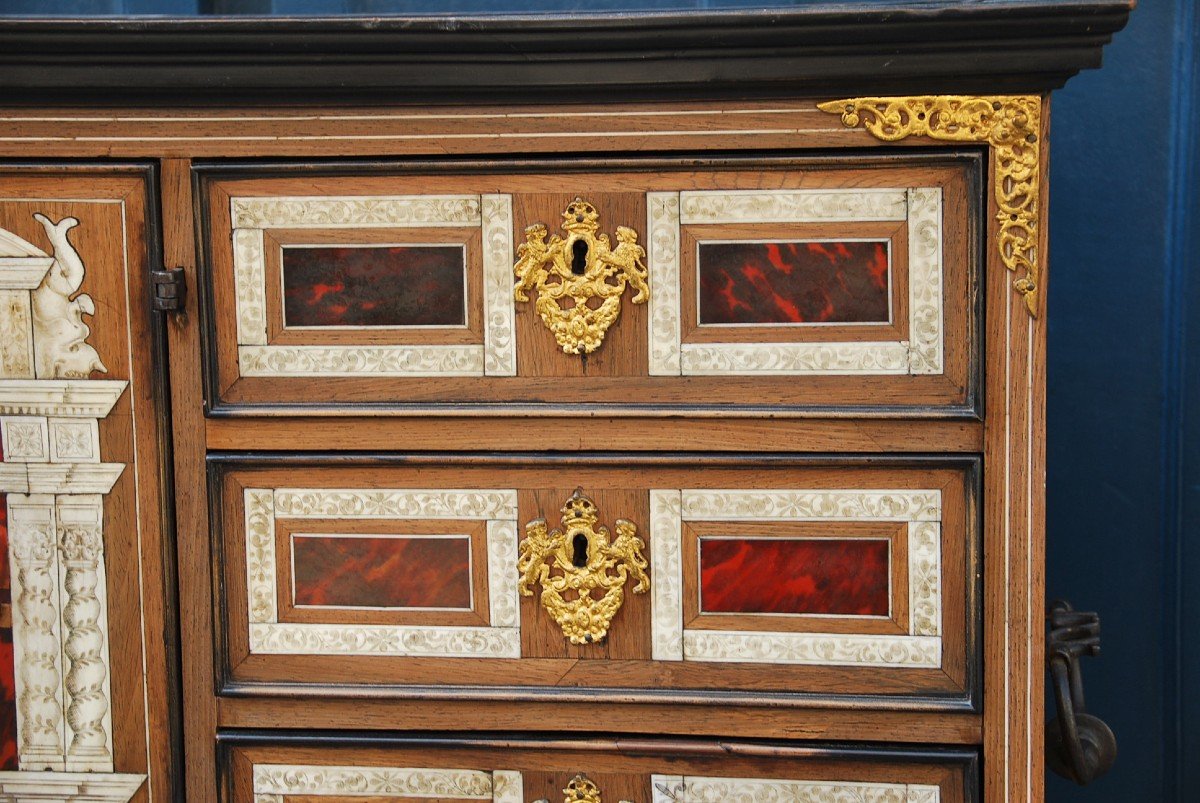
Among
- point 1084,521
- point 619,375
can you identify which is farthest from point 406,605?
point 1084,521

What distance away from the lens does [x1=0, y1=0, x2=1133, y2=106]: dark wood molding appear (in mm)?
819

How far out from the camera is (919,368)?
0.88 meters

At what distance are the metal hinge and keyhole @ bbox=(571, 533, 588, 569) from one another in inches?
16.0

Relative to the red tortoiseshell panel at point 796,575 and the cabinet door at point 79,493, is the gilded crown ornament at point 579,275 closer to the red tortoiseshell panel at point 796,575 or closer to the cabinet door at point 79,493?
the red tortoiseshell panel at point 796,575

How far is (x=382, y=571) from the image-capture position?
0.94m

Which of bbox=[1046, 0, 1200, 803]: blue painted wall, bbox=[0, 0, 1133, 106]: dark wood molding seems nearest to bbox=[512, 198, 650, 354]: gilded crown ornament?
bbox=[0, 0, 1133, 106]: dark wood molding

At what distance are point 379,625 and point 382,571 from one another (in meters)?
0.05

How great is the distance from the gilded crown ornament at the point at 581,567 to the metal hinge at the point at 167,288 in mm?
368

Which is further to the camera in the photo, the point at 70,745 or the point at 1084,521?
the point at 1084,521

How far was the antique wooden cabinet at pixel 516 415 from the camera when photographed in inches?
34.3

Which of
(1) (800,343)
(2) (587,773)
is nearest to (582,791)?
(2) (587,773)

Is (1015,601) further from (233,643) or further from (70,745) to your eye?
(70,745)

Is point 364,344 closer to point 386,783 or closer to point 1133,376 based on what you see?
point 386,783

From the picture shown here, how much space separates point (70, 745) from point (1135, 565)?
130 cm
